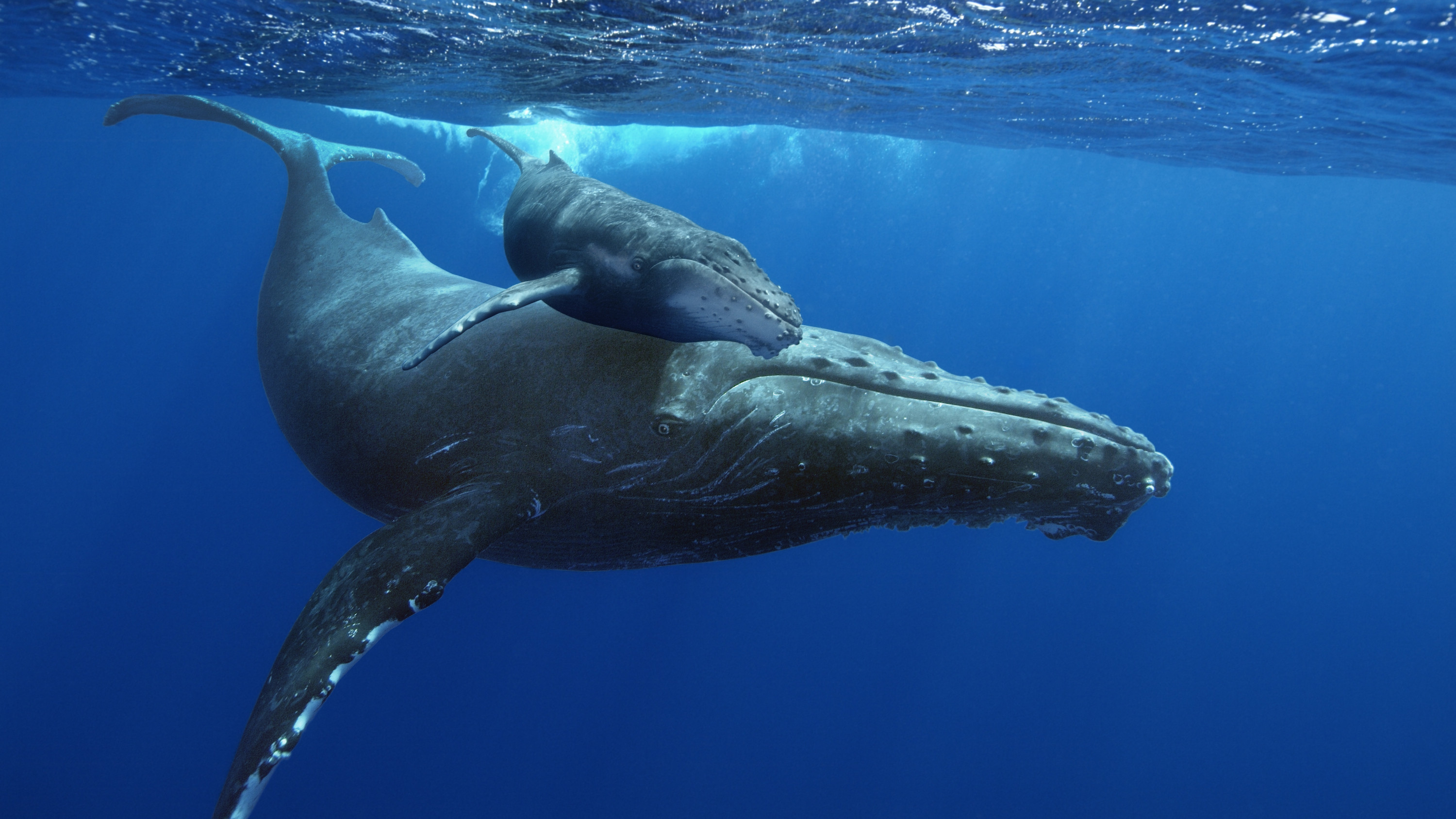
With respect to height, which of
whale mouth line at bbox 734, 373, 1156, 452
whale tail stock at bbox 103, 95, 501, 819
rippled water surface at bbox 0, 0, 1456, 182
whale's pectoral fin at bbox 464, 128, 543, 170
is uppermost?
rippled water surface at bbox 0, 0, 1456, 182

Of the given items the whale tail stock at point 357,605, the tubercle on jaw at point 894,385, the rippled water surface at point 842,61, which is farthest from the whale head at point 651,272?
the rippled water surface at point 842,61

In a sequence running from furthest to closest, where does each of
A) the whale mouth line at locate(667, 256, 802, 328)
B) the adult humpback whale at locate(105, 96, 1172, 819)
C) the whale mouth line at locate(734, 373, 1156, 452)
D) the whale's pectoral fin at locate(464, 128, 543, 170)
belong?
1. the whale's pectoral fin at locate(464, 128, 543, 170)
2. the whale mouth line at locate(734, 373, 1156, 452)
3. the adult humpback whale at locate(105, 96, 1172, 819)
4. the whale mouth line at locate(667, 256, 802, 328)

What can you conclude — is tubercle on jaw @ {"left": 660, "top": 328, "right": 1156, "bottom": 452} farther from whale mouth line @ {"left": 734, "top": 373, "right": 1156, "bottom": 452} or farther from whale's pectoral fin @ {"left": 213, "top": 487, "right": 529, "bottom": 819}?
whale's pectoral fin @ {"left": 213, "top": 487, "right": 529, "bottom": 819}

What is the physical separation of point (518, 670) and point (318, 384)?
865 inches

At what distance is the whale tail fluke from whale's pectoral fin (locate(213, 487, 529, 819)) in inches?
232

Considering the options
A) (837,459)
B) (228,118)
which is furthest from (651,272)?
(228,118)

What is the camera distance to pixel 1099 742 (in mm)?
30828

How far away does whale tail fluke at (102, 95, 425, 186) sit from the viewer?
737 cm

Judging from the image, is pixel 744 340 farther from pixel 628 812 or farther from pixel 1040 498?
pixel 628 812

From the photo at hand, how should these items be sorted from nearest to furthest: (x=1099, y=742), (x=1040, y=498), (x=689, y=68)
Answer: (x=1040, y=498) → (x=689, y=68) → (x=1099, y=742)

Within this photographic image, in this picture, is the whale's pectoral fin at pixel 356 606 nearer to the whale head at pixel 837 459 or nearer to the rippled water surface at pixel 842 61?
the whale head at pixel 837 459

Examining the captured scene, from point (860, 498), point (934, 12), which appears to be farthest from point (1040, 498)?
point (934, 12)

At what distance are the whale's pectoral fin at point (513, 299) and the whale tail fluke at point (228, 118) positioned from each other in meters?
5.66

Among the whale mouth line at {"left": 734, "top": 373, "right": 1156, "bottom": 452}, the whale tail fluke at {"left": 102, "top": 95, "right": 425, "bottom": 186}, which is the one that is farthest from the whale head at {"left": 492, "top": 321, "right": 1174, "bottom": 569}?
the whale tail fluke at {"left": 102, "top": 95, "right": 425, "bottom": 186}
